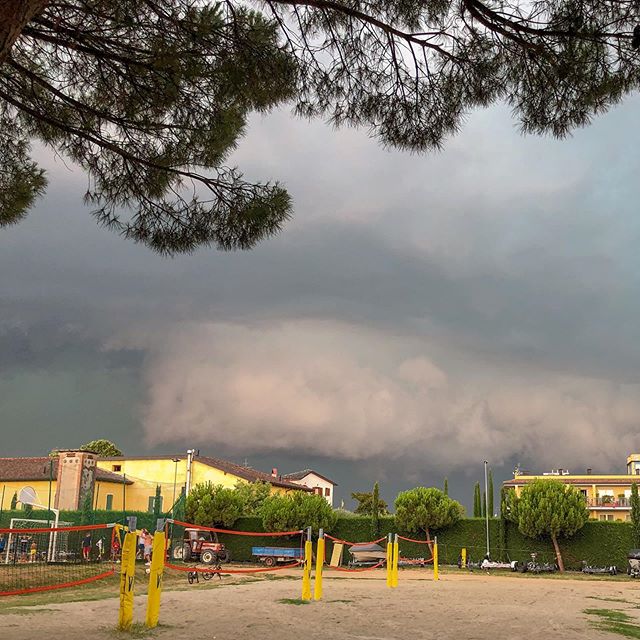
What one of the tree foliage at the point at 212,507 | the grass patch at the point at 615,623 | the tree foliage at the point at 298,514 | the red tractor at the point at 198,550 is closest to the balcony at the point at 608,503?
Result: the tree foliage at the point at 298,514

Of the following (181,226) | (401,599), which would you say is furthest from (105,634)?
(401,599)

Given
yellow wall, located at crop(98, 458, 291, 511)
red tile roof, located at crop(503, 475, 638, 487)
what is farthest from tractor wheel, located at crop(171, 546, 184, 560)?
red tile roof, located at crop(503, 475, 638, 487)

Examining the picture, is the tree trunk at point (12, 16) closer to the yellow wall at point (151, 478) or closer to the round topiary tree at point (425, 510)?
the round topiary tree at point (425, 510)

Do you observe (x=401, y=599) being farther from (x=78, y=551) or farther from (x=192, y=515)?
(x=192, y=515)

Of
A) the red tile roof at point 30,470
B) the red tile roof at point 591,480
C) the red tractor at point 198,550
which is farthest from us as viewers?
the red tile roof at point 591,480

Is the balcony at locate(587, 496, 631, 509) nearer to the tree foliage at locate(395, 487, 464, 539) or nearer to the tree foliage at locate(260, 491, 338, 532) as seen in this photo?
the tree foliage at locate(395, 487, 464, 539)

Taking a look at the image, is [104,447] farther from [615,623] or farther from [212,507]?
[615,623]

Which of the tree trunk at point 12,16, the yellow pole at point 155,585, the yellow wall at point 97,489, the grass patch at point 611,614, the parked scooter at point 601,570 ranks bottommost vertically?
the parked scooter at point 601,570

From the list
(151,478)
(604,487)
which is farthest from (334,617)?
(604,487)

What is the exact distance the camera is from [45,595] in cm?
1399

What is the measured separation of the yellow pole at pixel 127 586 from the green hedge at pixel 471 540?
72.8 feet

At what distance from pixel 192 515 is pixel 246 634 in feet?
89.0

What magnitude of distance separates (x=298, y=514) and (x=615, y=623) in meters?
23.9

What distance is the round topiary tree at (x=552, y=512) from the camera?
31484mm
